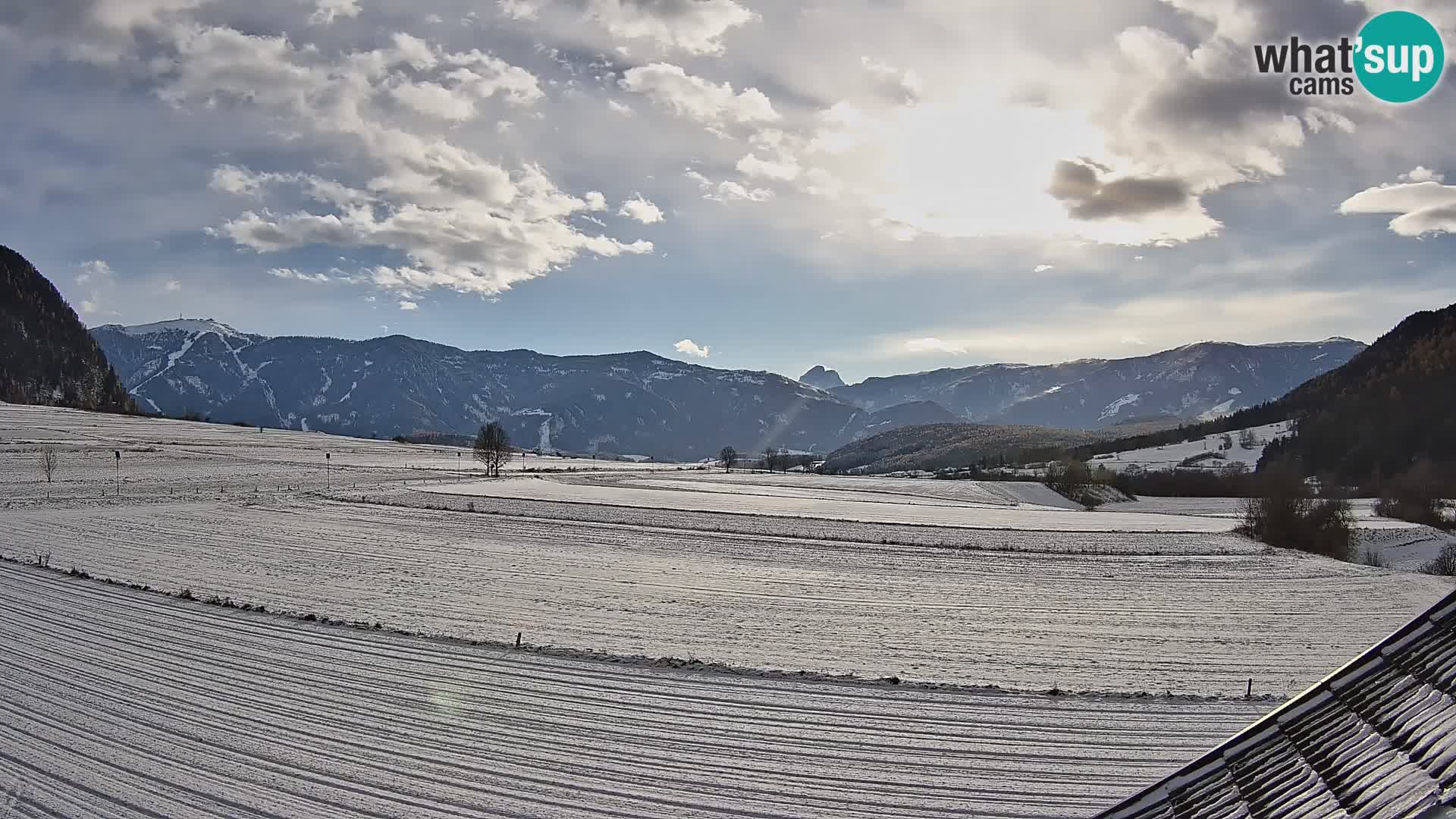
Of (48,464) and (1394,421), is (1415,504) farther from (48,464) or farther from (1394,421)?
(48,464)

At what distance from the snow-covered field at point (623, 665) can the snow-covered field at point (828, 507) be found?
49.5 ft

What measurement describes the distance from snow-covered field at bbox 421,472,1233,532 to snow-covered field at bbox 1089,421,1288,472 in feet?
292

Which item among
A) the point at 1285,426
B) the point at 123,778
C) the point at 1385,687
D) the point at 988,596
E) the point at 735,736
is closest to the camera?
the point at 1385,687

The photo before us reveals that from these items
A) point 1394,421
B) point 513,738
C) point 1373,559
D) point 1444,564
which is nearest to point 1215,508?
point 1373,559

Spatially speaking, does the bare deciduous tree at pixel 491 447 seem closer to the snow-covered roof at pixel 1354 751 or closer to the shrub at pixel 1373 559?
the shrub at pixel 1373 559

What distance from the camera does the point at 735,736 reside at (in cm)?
1370

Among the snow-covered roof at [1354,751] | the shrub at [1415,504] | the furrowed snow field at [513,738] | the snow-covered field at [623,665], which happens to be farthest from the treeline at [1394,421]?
the snow-covered roof at [1354,751]

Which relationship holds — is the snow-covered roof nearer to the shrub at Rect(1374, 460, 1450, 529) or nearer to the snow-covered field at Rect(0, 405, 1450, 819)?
the snow-covered field at Rect(0, 405, 1450, 819)

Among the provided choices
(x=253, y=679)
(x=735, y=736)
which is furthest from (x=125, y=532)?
(x=735, y=736)

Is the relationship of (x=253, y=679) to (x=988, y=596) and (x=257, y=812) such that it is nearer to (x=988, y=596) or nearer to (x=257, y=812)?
(x=257, y=812)

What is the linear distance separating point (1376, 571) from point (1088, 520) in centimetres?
3028

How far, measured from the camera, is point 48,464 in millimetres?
63062

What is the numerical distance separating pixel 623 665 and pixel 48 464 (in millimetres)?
70740

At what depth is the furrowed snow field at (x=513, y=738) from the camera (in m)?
11.2
